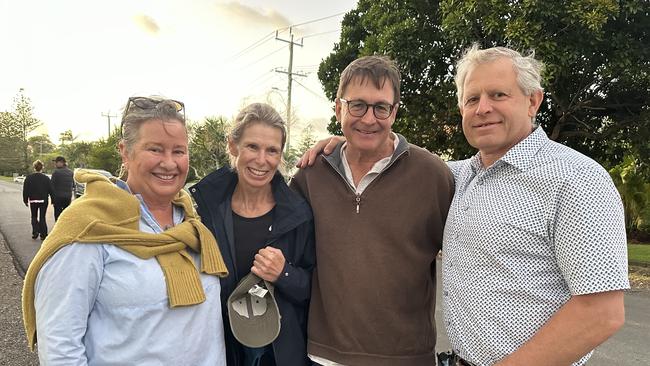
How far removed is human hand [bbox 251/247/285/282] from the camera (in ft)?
7.40

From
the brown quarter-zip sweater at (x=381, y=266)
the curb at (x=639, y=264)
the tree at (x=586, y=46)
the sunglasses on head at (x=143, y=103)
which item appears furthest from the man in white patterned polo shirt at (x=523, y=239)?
the curb at (x=639, y=264)

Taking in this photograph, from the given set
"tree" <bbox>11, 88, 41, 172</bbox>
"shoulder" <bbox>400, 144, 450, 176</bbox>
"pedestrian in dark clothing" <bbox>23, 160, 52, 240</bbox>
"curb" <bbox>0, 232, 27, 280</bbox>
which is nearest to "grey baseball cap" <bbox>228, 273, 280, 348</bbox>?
"shoulder" <bbox>400, 144, 450, 176</bbox>

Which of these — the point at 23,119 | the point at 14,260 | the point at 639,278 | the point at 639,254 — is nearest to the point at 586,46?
the point at 639,278

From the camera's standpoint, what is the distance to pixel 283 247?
2432mm

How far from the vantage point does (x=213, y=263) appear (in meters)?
2.01

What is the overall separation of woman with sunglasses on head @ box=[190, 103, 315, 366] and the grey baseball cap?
0.07 metres

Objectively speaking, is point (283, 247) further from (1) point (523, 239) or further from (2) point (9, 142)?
(2) point (9, 142)

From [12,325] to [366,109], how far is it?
15.8 ft

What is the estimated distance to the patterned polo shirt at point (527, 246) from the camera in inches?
61.7

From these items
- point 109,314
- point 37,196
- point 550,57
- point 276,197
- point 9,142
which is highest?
point 9,142

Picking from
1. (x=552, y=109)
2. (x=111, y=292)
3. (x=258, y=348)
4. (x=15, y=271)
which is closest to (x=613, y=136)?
(x=552, y=109)

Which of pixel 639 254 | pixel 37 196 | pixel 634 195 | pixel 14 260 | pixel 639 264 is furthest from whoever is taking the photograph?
pixel 634 195

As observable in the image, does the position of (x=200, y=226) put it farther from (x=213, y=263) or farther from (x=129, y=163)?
(x=129, y=163)

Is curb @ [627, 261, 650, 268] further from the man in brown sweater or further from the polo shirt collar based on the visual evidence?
the polo shirt collar
